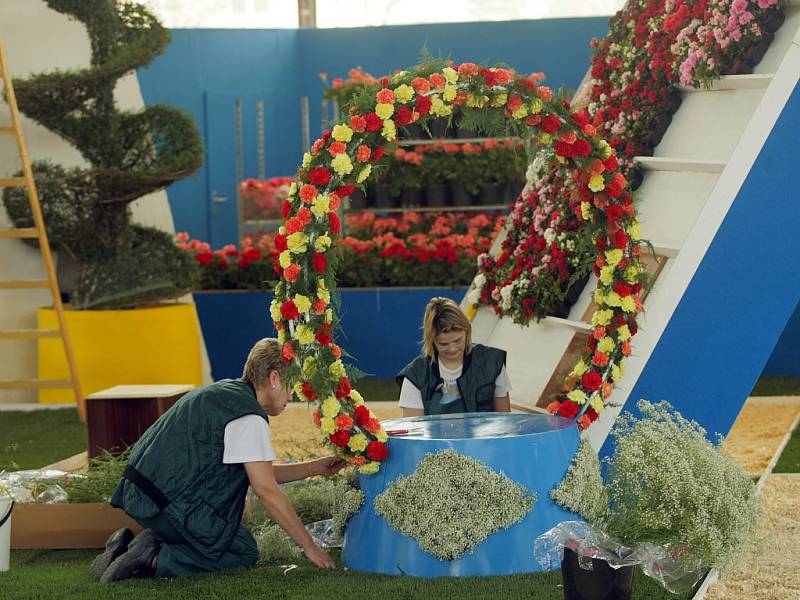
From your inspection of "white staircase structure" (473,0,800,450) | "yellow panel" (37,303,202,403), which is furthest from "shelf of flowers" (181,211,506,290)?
"white staircase structure" (473,0,800,450)

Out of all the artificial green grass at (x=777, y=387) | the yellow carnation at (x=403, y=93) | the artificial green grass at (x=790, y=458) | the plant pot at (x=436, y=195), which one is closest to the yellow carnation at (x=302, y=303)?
the yellow carnation at (x=403, y=93)

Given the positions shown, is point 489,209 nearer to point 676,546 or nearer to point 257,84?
point 257,84

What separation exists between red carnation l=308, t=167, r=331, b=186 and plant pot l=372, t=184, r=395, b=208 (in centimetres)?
565

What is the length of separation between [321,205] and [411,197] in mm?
5731

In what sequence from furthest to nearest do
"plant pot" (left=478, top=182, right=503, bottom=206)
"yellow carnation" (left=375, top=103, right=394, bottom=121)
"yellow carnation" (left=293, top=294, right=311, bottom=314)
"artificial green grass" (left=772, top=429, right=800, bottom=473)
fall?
1. "plant pot" (left=478, top=182, right=503, bottom=206)
2. "artificial green grass" (left=772, top=429, right=800, bottom=473)
3. "yellow carnation" (left=375, top=103, right=394, bottom=121)
4. "yellow carnation" (left=293, top=294, right=311, bottom=314)

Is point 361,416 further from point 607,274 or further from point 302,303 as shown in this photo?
point 607,274

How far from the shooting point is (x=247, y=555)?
160 inches

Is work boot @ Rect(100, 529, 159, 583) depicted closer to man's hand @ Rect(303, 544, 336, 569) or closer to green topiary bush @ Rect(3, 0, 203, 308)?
man's hand @ Rect(303, 544, 336, 569)

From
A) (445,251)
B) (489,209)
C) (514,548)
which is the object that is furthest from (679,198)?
(489,209)

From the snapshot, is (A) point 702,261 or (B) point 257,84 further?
(B) point 257,84

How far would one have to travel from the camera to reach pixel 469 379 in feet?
15.4

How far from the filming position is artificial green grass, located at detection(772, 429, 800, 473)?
5.66 metres

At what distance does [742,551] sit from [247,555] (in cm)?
163

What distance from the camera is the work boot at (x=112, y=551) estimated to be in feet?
13.1
